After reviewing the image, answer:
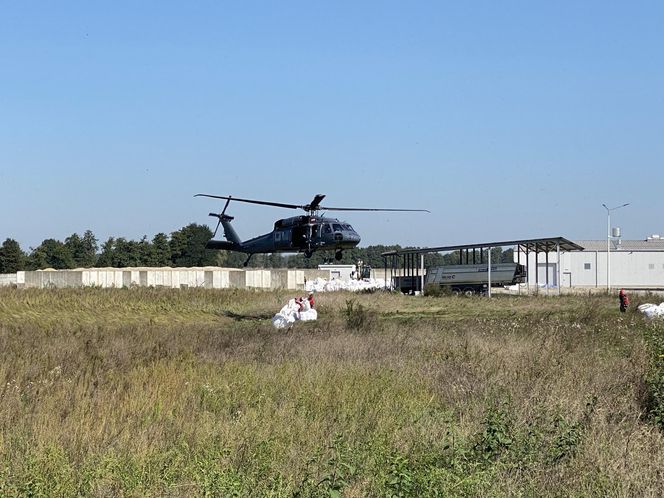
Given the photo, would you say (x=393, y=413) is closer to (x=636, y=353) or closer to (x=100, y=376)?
(x=100, y=376)

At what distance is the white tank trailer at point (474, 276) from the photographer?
56.8 m

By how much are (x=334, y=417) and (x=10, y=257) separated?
108455mm

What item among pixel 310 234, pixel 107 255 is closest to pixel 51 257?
pixel 107 255

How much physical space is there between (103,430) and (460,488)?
149 inches

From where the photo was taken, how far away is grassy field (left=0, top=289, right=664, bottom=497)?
274 inches

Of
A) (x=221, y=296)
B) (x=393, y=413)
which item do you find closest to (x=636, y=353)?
(x=393, y=413)

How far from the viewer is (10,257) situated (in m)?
110

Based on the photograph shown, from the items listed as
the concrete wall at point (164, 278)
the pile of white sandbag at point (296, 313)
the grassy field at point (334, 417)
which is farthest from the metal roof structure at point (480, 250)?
the grassy field at point (334, 417)

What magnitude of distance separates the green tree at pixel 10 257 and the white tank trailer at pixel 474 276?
224 ft

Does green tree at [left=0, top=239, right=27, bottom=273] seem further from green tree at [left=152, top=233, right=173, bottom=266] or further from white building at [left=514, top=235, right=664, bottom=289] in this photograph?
white building at [left=514, top=235, right=664, bottom=289]

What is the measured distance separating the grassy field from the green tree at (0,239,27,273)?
98912 mm

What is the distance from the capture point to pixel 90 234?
129500mm

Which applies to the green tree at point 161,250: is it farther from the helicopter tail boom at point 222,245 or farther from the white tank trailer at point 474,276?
the helicopter tail boom at point 222,245

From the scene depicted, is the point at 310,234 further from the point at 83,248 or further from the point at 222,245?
the point at 83,248
